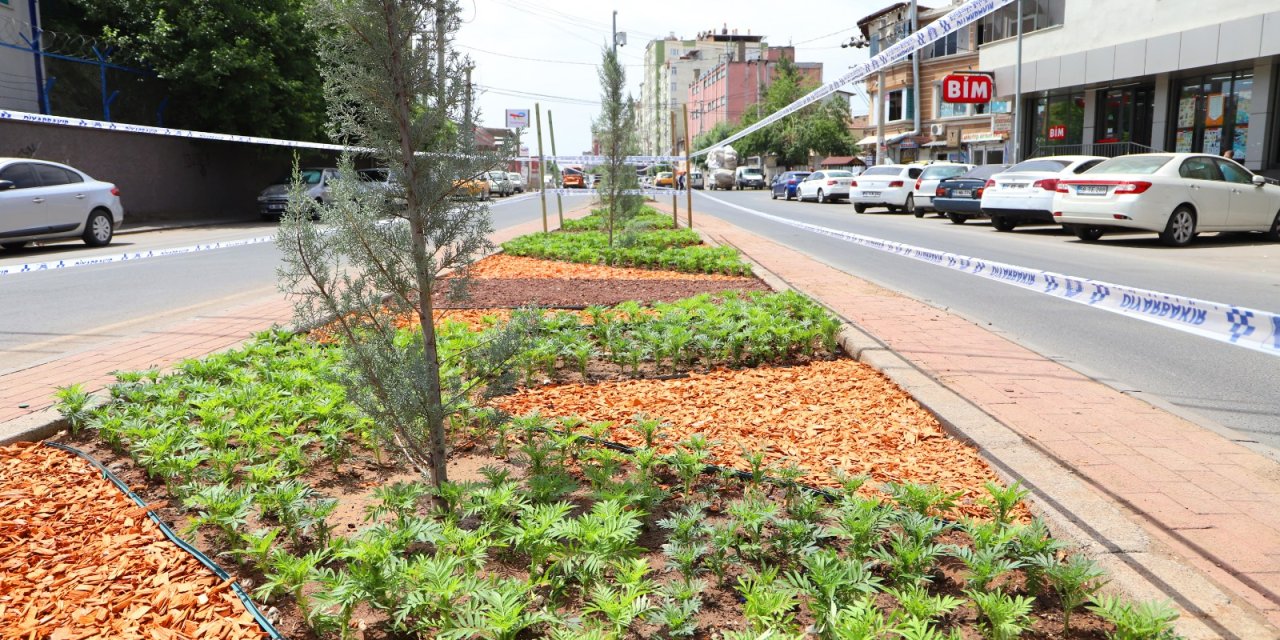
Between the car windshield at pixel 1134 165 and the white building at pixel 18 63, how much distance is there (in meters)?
24.2

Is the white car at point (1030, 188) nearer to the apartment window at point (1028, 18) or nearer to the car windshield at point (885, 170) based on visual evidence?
the car windshield at point (885, 170)

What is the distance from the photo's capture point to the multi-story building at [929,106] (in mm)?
45125

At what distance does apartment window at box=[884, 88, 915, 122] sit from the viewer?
170ft

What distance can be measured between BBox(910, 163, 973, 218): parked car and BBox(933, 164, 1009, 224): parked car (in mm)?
1413

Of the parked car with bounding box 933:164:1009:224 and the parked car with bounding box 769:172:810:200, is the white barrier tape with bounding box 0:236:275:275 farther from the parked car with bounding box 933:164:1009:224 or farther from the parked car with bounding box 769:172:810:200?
the parked car with bounding box 769:172:810:200

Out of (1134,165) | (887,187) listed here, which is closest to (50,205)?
(1134,165)

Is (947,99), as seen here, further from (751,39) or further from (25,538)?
(751,39)

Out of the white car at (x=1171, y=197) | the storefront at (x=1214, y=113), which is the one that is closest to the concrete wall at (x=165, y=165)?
the white car at (x=1171, y=197)

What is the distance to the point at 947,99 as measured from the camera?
35.8 m

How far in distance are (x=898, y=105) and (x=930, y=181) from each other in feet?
106

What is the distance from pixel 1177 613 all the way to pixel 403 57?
312cm

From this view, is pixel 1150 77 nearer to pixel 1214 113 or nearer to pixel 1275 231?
pixel 1214 113

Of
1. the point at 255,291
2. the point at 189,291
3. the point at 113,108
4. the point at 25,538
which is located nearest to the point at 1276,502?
the point at 25,538

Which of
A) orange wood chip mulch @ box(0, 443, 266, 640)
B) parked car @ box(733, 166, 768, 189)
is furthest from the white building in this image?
parked car @ box(733, 166, 768, 189)
